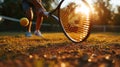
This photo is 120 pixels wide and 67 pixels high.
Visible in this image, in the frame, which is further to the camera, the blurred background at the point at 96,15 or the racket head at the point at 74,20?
the blurred background at the point at 96,15

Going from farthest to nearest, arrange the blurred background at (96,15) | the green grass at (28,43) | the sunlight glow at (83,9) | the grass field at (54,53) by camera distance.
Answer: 1. the blurred background at (96,15)
2. the sunlight glow at (83,9)
3. the green grass at (28,43)
4. the grass field at (54,53)

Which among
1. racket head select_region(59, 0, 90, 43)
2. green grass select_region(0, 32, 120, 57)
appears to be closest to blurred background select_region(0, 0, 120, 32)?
green grass select_region(0, 32, 120, 57)

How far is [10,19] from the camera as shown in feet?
54.2

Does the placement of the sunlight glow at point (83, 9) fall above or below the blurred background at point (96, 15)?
above

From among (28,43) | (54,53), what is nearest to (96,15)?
(28,43)

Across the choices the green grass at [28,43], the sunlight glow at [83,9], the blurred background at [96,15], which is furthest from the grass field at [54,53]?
the blurred background at [96,15]

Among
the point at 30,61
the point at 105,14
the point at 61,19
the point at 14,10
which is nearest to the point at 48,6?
the point at 14,10

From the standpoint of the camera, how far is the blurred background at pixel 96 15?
16.2 m

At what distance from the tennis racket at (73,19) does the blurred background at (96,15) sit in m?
9.70

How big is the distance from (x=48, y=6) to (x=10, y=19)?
5.98 feet

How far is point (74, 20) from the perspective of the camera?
19.3 ft

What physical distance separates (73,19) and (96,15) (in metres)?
10.7

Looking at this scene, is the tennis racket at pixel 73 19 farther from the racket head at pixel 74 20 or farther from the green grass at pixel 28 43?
the green grass at pixel 28 43

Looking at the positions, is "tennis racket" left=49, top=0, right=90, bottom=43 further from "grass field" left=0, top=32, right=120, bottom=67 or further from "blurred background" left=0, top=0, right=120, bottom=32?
"blurred background" left=0, top=0, right=120, bottom=32
